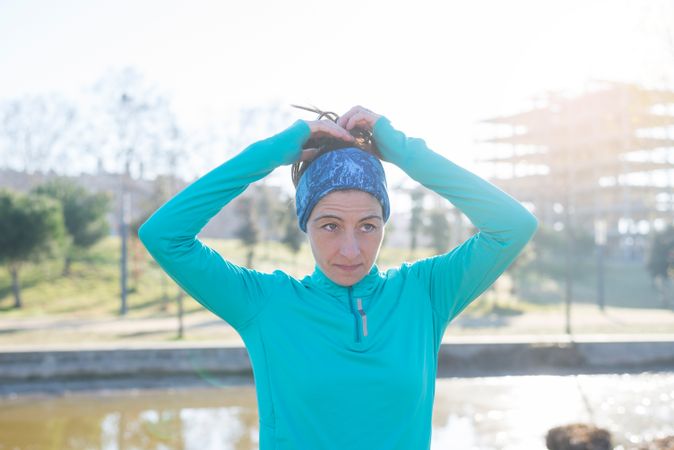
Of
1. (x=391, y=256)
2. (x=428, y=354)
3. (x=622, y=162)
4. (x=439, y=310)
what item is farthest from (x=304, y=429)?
(x=622, y=162)

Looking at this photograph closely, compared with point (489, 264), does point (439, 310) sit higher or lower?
lower

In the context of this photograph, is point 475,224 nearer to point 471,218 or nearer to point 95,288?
point 471,218

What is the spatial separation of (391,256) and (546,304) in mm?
11119

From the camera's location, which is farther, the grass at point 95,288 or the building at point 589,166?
the building at point 589,166

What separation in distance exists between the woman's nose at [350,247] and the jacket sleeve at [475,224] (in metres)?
0.21

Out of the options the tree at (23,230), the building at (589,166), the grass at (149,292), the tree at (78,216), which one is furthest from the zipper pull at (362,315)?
the building at (589,166)

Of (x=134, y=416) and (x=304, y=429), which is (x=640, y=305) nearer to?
(x=134, y=416)

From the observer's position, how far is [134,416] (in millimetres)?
6203

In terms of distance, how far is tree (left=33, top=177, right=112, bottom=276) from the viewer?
24.1 meters

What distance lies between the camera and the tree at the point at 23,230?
18906mm

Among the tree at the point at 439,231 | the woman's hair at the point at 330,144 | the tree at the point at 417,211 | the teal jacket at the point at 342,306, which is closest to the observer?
the teal jacket at the point at 342,306

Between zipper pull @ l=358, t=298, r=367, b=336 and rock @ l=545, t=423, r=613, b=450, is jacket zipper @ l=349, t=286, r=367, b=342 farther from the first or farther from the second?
rock @ l=545, t=423, r=613, b=450

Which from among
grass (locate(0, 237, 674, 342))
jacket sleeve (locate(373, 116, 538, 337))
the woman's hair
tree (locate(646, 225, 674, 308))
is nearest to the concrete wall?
grass (locate(0, 237, 674, 342))

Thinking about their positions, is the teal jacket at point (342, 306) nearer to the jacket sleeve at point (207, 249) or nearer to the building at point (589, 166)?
the jacket sleeve at point (207, 249)
